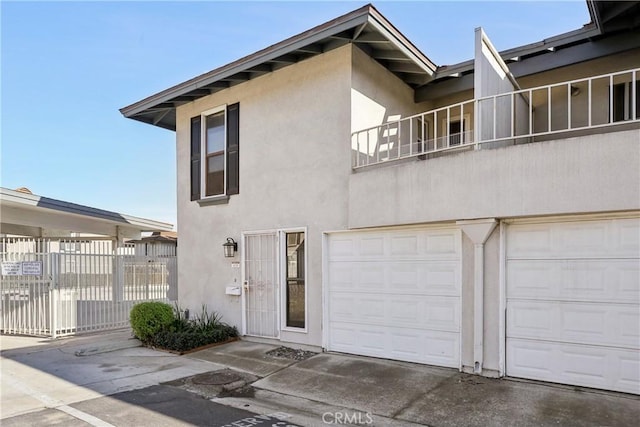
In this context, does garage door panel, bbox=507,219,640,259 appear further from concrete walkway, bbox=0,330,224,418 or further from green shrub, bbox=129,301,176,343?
green shrub, bbox=129,301,176,343

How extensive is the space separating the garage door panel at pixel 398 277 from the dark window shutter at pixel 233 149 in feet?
10.2

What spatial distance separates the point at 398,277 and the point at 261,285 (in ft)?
10.2

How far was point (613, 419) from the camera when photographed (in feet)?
14.5

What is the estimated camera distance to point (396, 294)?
6922 millimetres

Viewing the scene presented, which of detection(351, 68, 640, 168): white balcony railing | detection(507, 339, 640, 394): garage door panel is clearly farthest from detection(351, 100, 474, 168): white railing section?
detection(507, 339, 640, 394): garage door panel

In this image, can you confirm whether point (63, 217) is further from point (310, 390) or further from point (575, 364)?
point (575, 364)

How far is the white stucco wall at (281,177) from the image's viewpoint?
7578 mm

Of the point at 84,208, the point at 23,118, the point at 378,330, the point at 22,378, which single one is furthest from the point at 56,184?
the point at 378,330

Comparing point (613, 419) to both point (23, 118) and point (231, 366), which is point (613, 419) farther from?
point (23, 118)

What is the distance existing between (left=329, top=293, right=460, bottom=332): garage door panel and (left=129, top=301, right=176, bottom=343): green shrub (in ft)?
12.6

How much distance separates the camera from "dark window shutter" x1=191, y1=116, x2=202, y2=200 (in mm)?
10062

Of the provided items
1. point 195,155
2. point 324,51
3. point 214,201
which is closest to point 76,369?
point 214,201

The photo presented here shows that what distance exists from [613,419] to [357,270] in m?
4.05

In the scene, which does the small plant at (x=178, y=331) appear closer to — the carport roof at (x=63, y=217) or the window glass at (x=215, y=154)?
the window glass at (x=215, y=154)
